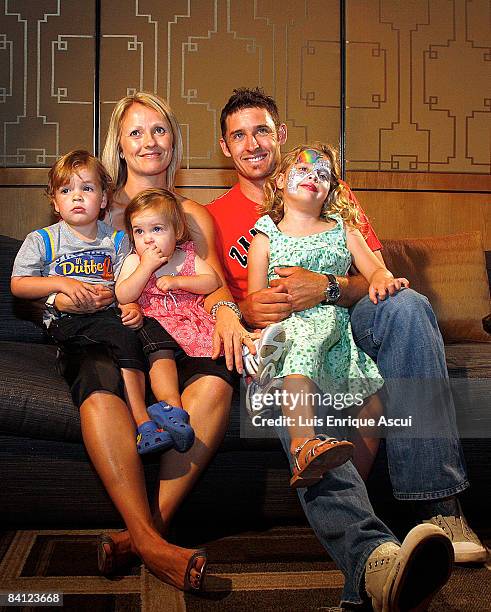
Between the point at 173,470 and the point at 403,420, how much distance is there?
544 millimetres

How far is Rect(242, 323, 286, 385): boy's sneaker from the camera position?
1.81 metres

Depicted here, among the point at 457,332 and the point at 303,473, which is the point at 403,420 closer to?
the point at 303,473

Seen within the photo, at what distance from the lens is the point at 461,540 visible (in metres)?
1.72

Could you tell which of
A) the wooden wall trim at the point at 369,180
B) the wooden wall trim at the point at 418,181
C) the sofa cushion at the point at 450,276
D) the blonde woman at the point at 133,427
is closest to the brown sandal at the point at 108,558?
the blonde woman at the point at 133,427

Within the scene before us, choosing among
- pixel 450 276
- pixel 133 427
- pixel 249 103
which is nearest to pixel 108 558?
pixel 133 427

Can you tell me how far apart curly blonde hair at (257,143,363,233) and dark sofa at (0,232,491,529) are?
1.75 ft

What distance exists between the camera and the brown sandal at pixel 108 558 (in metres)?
1.61

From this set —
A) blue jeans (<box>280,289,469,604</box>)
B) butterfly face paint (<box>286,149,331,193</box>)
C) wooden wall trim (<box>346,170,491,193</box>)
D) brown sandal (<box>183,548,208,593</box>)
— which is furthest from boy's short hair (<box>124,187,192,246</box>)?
wooden wall trim (<box>346,170,491,193</box>)

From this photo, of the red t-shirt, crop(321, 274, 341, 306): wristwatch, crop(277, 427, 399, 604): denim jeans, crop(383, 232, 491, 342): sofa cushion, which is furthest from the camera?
crop(383, 232, 491, 342): sofa cushion

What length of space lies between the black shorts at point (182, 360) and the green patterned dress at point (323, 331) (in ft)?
0.60

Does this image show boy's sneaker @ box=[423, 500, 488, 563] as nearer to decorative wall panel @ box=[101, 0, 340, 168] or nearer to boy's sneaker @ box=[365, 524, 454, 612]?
boy's sneaker @ box=[365, 524, 454, 612]

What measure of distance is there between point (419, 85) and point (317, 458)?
2682mm

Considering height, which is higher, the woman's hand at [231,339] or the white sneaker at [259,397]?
the woman's hand at [231,339]

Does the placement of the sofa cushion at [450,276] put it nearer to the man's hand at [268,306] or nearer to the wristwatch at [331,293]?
the wristwatch at [331,293]
